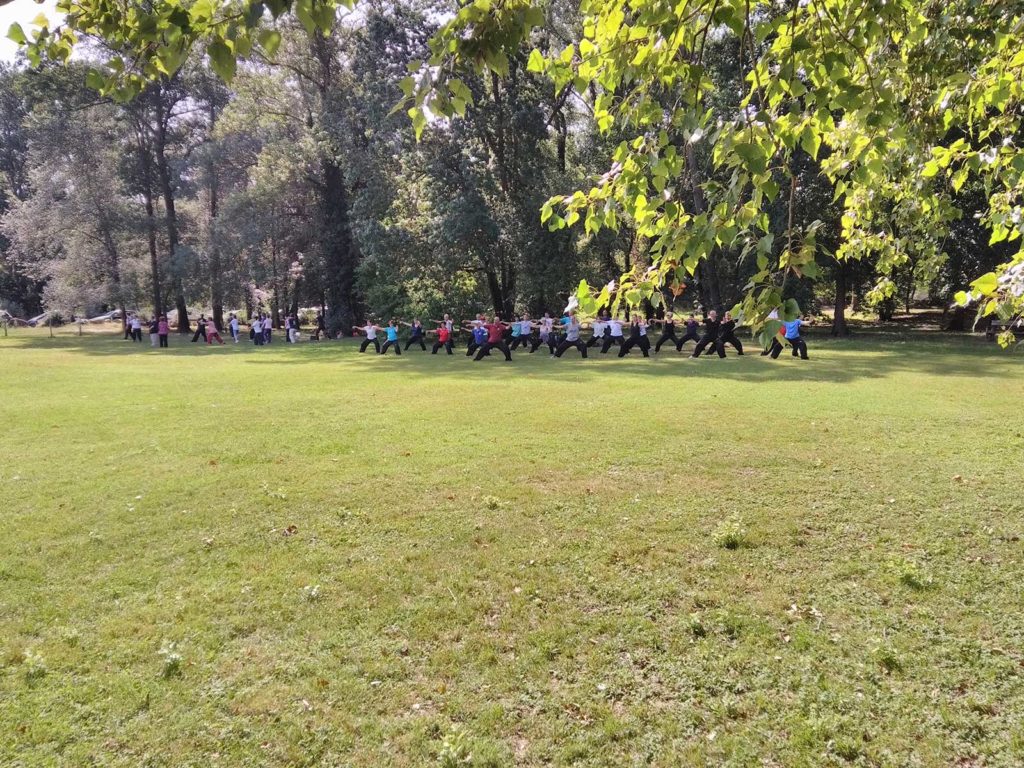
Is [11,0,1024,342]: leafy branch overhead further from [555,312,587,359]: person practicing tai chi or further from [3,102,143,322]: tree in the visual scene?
[3,102,143,322]: tree

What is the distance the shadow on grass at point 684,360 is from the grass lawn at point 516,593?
6.70 meters

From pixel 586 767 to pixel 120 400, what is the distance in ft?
44.2

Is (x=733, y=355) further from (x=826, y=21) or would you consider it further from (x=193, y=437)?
(x=826, y=21)

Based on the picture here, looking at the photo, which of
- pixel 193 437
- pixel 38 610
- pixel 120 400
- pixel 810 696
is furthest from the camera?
pixel 120 400

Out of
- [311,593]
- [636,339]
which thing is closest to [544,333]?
[636,339]

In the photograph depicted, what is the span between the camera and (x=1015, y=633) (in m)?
4.48

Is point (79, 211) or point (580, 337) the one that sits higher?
point (79, 211)

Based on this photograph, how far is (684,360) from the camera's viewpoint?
21.3 metres

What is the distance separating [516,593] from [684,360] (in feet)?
56.3

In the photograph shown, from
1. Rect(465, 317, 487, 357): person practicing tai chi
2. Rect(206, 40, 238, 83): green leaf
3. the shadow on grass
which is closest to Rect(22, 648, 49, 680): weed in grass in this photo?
Rect(206, 40, 238, 83): green leaf

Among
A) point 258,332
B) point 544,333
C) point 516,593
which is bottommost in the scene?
point 516,593

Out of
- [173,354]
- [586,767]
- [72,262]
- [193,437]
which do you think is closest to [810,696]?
[586,767]

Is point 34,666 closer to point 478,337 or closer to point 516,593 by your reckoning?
point 516,593

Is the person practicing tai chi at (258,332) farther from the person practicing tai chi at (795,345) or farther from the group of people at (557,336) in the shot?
the person practicing tai chi at (795,345)
